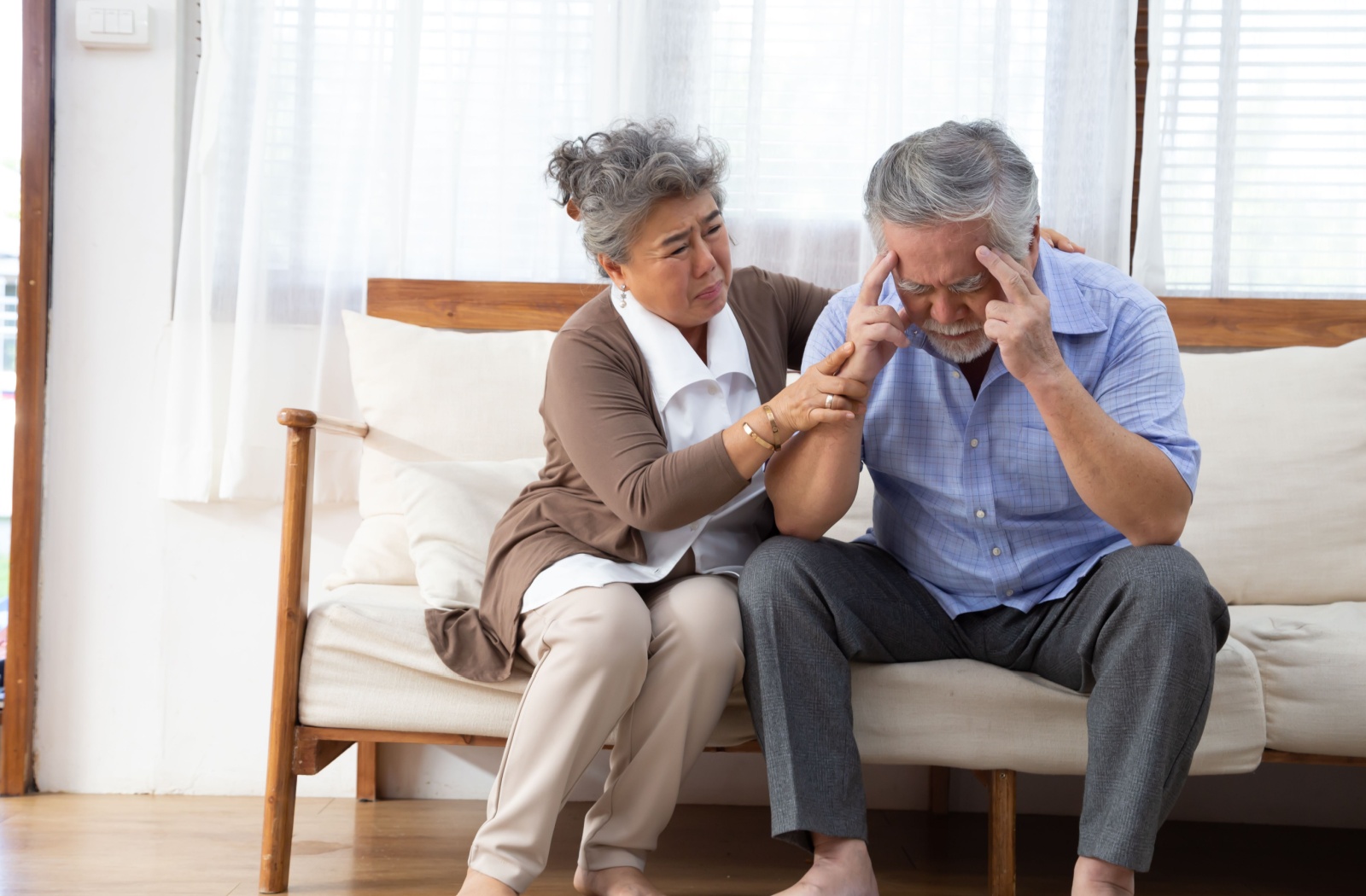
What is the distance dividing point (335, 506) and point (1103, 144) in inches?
68.5

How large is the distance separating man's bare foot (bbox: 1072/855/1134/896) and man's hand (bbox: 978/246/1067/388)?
0.55 meters

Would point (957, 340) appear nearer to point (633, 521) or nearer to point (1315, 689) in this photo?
point (633, 521)

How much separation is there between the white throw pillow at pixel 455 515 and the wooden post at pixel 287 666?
190 mm

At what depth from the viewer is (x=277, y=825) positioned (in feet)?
5.26

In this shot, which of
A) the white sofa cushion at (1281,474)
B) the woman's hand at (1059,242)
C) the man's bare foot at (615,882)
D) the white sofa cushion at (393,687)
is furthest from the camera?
the white sofa cushion at (1281,474)

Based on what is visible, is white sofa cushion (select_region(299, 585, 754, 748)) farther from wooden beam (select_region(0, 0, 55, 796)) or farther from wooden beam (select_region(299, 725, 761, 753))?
wooden beam (select_region(0, 0, 55, 796))

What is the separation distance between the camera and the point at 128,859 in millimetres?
1822

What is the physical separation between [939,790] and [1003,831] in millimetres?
667

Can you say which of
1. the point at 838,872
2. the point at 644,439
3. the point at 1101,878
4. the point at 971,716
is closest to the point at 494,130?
the point at 644,439

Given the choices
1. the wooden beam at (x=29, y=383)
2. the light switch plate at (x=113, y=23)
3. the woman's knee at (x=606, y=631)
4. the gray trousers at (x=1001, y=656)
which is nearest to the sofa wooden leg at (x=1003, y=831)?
the gray trousers at (x=1001, y=656)

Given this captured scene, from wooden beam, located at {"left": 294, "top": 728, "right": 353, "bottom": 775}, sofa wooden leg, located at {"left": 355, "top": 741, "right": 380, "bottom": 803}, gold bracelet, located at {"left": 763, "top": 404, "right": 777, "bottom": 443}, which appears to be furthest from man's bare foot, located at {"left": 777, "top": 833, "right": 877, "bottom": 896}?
sofa wooden leg, located at {"left": 355, "top": 741, "right": 380, "bottom": 803}

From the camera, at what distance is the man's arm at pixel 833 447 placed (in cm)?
137

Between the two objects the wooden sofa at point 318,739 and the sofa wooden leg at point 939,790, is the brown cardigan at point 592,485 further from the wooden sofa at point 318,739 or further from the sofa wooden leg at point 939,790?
the sofa wooden leg at point 939,790

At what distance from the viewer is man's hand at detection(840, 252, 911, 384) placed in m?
1.36
